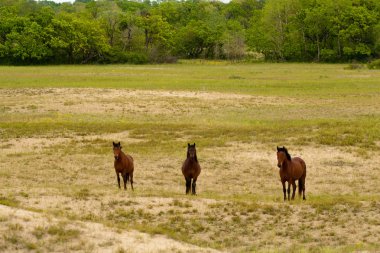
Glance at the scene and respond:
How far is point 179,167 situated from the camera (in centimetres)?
2384

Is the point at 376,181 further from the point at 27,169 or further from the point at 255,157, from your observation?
the point at 27,169

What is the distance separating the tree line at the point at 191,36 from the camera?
94.9m

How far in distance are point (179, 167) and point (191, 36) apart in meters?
87.2

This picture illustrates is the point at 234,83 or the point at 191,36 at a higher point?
the point at 191,36

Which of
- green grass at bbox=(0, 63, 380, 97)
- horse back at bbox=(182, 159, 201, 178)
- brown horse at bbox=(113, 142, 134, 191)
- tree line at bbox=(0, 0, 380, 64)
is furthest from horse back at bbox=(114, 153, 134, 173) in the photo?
tree line at bbox=(0, 0, 380, 64)

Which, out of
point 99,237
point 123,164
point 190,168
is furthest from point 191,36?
point 99,237

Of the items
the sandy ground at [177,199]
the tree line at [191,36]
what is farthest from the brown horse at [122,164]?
the tree line at [191,36]

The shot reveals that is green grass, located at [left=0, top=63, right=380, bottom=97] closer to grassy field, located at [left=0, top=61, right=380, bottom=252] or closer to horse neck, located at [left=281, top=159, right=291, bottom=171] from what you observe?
grassy field, located at [left=0, top=61, right=380, bottom=252]

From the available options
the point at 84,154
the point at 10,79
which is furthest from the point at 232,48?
the point at 84,154

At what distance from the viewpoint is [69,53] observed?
96.6 m

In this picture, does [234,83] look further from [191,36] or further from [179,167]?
[191,36]

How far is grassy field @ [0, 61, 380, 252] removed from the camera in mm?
13570

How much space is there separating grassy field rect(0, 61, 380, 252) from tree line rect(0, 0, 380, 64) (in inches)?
1726

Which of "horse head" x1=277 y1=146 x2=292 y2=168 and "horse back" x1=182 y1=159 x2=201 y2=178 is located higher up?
"horse head" x1=277 y1=146 x2=292 y2=168
